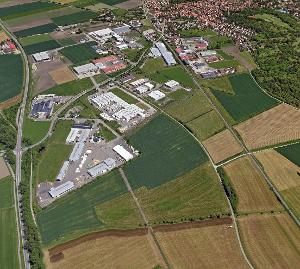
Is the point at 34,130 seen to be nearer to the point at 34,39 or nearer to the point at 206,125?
the point at 206,125

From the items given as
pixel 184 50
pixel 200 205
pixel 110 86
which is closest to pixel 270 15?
pixel 184 50

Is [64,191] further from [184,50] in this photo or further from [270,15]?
[270,15]

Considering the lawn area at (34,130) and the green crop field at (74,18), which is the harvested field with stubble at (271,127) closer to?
the lawn area at (34,130)

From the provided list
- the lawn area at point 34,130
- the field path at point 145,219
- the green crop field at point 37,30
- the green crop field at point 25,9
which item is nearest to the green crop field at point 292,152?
the field path at point 145,219

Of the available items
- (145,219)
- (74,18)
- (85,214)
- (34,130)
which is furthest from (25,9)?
(145,219)

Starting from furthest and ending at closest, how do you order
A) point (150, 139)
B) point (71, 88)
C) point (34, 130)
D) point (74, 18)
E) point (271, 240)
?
1. point (74, 18)
2. point (71, 88)
3. point (34, 130)
4. point (150, 139)
5. point (271, 240)

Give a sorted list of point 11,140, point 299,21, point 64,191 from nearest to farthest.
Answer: point 64,191 < point 11,140 < point 299,21
